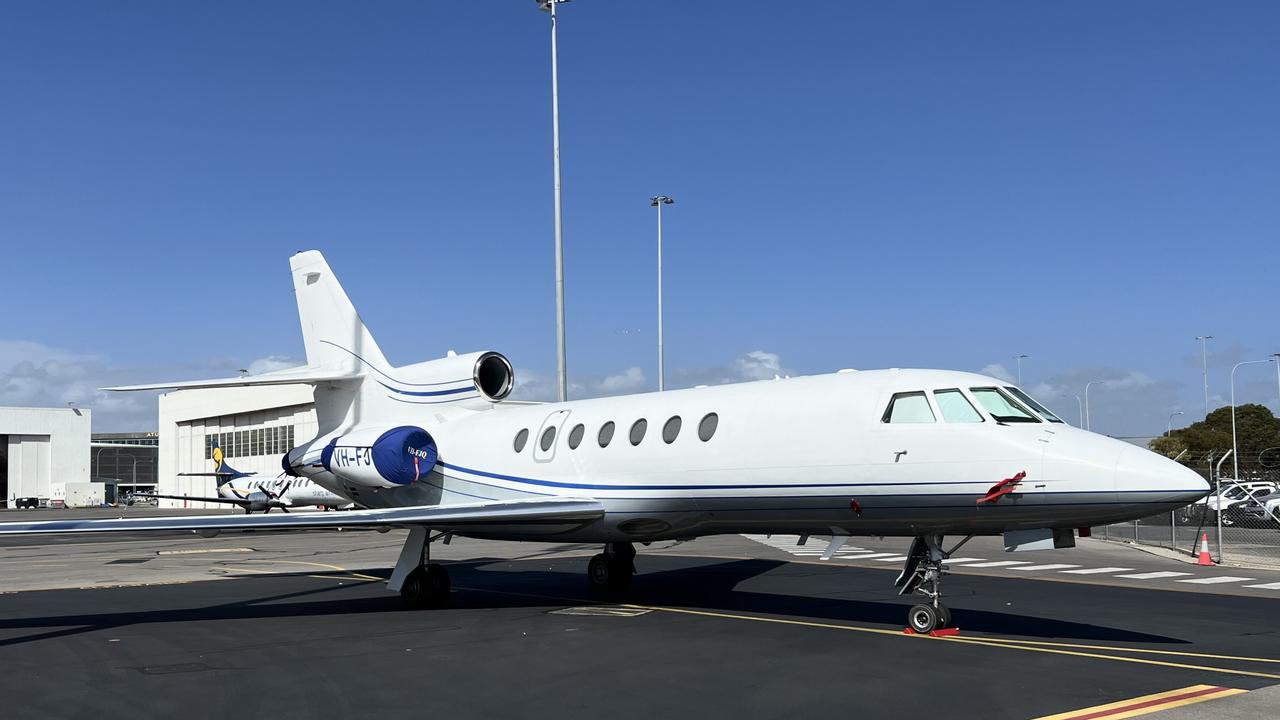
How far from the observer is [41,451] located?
398 feet

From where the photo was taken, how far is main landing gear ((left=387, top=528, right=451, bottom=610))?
1733cm

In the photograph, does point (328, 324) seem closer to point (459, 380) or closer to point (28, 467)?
point (459, 380)

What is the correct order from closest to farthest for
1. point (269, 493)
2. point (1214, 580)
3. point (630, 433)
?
point (630, 433) → point (1214, 580) → point (269, 493)

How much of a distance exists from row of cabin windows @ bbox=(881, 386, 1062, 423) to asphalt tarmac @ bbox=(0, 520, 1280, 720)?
8.37ft

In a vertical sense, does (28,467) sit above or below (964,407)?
below

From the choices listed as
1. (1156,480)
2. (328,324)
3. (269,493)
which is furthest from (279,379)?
(269,493)

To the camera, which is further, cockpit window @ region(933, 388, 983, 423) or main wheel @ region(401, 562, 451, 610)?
main wheel @ region(401, 562, 451, 610)

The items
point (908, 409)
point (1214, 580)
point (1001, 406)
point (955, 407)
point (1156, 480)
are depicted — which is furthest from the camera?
point (1214, 580)

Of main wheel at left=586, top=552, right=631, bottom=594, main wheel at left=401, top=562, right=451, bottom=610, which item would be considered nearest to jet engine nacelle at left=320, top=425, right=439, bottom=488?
main wheel at left=401, top=562, right=451, bottom=610

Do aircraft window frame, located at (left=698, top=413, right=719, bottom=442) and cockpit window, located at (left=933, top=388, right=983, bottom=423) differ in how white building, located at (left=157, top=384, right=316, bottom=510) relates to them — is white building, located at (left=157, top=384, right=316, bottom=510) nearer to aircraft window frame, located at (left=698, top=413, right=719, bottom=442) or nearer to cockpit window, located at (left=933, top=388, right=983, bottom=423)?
aircraft window frame, located at (left=698, top=413, right=719, bottom=442)

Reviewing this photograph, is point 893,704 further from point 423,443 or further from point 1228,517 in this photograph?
point 1228,517

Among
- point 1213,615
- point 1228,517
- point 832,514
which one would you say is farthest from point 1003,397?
point 1228,517

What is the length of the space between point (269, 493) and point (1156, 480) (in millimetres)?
43800

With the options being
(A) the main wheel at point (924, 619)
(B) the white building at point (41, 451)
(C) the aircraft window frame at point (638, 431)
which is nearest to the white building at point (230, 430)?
(B) the white building at point (41, 451)
